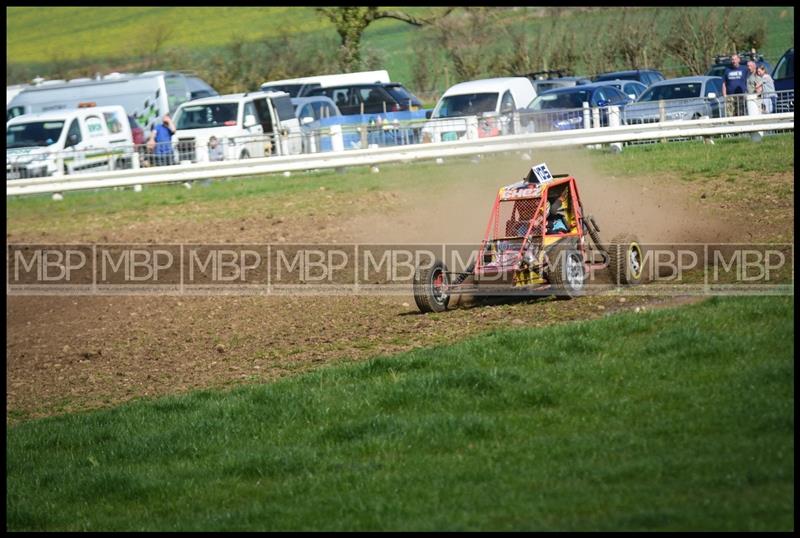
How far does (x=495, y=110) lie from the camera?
91.2 feet

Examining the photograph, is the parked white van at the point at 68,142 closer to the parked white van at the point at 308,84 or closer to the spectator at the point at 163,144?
the spectator at the point at 163,144

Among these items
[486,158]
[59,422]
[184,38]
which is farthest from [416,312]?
[184,38]

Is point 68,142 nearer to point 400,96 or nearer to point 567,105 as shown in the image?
point 400,96

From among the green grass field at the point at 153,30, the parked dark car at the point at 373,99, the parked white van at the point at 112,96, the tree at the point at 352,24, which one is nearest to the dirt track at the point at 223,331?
the parked dark car at the point at 373,99

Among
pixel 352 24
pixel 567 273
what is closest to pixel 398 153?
pixel 567 273

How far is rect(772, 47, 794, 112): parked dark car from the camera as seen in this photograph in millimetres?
23438

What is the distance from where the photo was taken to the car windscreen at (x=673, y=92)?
26656 mm

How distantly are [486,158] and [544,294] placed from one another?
457 inches

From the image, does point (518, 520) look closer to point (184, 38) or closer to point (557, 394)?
point (557, 394)

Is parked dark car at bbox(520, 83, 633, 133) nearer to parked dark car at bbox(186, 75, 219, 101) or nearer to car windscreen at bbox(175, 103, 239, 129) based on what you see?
car windscreen at bbox(175, 103, 239, 129)

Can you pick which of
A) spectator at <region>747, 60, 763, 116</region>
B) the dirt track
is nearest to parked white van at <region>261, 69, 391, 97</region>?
spectator at <region>747, 60, 763, 116</region>

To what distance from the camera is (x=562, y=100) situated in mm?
27016

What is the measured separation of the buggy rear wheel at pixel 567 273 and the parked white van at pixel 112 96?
24813 millimetres

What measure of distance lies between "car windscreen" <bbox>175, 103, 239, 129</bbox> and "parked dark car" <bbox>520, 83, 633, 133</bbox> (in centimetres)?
745
